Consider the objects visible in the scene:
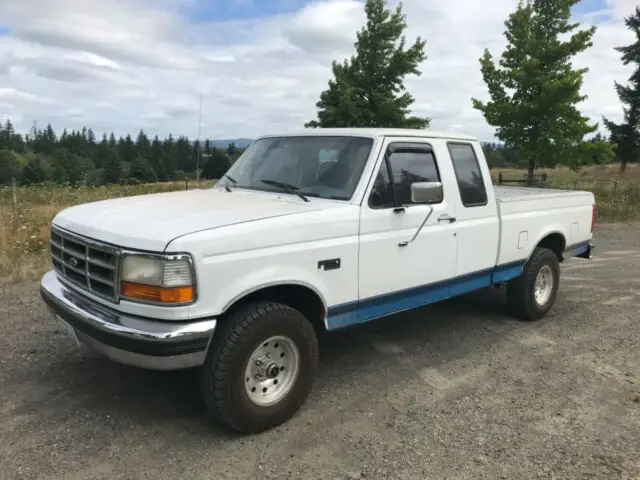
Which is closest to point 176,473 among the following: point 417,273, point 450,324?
point 417,273

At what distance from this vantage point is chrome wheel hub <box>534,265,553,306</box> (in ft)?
20.4

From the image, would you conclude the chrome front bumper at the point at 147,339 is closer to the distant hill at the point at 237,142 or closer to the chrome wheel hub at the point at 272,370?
the chrome wheel hub at the point at 272,370

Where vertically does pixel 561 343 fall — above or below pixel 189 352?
below

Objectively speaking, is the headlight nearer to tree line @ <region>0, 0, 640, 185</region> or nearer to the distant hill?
the distant hill

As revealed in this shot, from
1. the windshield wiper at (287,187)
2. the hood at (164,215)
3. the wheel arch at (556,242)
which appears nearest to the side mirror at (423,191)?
the hood at (164,215)

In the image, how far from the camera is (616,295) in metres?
7.23

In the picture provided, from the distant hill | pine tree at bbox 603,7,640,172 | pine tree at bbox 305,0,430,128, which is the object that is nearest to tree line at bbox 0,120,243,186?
pine tree at bbox 305,0,430,128

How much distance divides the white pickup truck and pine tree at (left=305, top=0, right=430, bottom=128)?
14230 mm

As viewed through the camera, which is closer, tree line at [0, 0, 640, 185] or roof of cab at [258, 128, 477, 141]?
roof of cab at [258, 128, 477, 141]

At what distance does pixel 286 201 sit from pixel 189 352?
4.81ft

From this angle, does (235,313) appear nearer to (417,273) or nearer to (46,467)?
(46,467)

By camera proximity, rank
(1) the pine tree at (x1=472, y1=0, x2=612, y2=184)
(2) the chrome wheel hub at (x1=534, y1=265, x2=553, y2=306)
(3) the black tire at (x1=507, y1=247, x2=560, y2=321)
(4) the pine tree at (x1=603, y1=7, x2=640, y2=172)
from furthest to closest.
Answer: (4) the pine tree at (x1=603, y1=7, x2=640, y2=172) < (1) the pine tree at (x1=472, y1=0, x2=612, y2=184) < (2) the chrome wheel hub at (x1=534, y1=265, x2=553, y2=306) < (3) the black tire at (x1=507, y1=247, x2=560, y2=321)

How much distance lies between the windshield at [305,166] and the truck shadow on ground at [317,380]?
5.05 feet

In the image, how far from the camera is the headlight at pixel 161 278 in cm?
308
